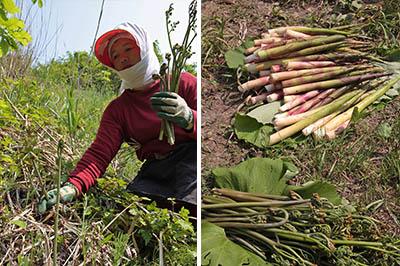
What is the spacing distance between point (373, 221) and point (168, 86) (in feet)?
2.40

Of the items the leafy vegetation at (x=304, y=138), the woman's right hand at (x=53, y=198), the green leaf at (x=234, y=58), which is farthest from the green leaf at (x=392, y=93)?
the woman's right hand at (x=53, y=198)

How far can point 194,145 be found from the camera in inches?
55.7

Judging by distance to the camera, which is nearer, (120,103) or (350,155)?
(120,103)

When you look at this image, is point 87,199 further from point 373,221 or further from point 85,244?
point 373,221

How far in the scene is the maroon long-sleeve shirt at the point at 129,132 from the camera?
4.60 ft

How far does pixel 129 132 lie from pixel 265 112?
84 cm

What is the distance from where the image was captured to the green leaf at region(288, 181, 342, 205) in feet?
5.87

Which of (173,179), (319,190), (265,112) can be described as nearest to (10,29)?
(173,179)

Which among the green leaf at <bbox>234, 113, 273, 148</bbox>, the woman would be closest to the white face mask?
the woman

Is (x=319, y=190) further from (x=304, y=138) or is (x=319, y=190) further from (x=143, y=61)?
(x=143, y=61)

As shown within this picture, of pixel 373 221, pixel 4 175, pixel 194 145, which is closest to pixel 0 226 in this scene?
pixel 4 175

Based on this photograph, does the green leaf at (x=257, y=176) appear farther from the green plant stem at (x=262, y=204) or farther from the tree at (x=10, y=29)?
the tree at (x=10, y=29)

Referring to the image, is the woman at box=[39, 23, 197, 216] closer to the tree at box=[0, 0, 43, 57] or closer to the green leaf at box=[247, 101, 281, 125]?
the tree at box=[0, 0, 43, 57]

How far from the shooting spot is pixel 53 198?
4.50ft
